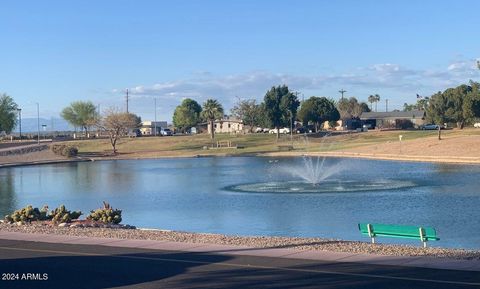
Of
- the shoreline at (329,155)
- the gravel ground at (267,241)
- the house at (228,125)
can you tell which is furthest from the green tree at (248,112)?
the gravel ground at (267,241)

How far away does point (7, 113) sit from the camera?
15200 centimetres

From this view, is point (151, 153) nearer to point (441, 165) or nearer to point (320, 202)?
point (441, 165)

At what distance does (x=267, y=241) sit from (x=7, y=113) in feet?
449

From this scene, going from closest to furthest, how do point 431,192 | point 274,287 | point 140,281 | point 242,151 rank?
1. point 274,287
2. point 140,281
3. point 431,192
4. point 242,151

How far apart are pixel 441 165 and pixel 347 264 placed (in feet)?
205

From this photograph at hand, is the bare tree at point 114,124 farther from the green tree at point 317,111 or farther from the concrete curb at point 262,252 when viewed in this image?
the concrete curb at point 262,252

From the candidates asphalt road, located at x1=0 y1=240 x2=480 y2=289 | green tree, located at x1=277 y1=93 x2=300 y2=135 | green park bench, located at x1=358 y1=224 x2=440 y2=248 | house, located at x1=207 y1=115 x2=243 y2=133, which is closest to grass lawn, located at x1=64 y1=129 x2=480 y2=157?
green tree, located at x1=277 y1=93 x2=300 y2=135

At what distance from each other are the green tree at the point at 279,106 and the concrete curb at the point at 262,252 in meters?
120

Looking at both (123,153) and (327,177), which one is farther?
(123,153)

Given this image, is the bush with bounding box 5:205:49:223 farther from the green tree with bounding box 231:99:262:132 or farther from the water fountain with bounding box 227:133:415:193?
the green tree with bounding box 231:99:262:132

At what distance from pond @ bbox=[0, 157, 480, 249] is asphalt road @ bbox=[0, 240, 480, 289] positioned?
9839mm

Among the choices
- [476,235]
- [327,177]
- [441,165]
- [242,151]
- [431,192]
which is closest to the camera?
[476,235]

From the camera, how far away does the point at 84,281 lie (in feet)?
57.0

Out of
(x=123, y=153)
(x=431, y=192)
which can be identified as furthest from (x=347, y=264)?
(x=123, y=153)
